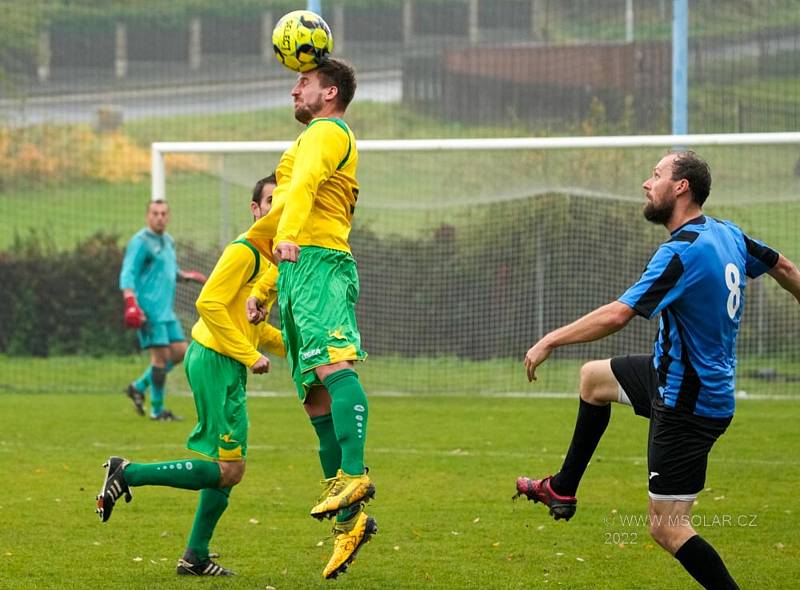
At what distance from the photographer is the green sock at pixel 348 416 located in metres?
6.27

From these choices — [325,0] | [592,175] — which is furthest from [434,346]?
[325,0]

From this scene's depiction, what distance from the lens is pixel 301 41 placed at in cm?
653

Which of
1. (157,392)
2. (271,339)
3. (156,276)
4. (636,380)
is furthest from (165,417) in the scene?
(636,380)

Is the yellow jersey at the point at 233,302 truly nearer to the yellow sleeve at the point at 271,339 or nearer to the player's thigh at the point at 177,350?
the yellow sleeve at the point at 271,339

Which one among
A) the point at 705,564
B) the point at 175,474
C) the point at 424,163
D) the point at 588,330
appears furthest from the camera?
the point at 424,163

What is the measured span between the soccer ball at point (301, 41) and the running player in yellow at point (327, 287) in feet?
0.22

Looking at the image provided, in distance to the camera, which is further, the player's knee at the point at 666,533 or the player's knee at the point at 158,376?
the player's knee at the point at 158,376

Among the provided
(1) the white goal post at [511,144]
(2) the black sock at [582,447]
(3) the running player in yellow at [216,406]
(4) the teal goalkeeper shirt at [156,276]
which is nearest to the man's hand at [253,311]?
(3) the running player in yellow at [216,406]

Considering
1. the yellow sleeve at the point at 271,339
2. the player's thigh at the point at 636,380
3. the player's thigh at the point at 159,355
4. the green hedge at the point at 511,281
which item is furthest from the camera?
the green hedge at the point at 511,281

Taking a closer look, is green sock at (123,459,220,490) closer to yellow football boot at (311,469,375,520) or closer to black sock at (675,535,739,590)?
yellow football boot at (311,469,375,520)

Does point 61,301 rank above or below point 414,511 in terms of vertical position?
above

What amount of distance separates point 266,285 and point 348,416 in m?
0.95

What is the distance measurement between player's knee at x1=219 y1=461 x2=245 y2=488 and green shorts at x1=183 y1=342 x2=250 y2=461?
0.09ft

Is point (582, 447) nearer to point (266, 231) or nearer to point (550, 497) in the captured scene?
point (550, 497)
